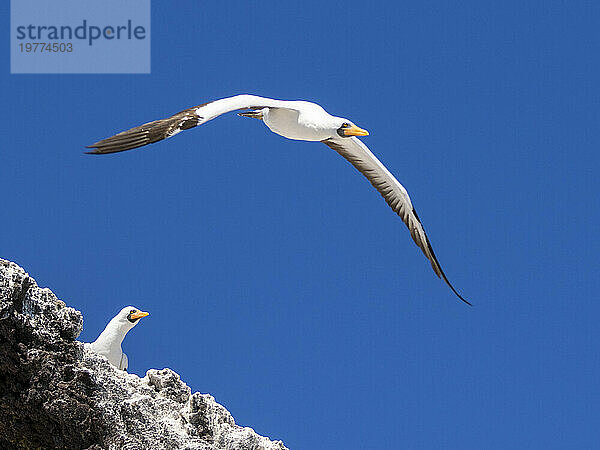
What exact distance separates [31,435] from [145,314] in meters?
4.06

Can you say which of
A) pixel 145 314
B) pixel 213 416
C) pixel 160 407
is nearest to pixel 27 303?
pixel 160 407

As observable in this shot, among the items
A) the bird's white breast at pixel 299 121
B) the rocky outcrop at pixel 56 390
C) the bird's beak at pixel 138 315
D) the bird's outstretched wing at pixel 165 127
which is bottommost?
the rocky outcrop at pixel 56 390

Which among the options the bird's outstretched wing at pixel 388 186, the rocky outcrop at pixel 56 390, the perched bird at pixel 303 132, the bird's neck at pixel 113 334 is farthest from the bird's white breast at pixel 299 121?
the rocky outcrop at pixel 56 390

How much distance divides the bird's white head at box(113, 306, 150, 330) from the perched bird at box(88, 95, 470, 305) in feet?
8.77

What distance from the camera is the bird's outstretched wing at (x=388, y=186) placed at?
1077cm

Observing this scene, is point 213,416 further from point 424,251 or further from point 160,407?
point 424,251

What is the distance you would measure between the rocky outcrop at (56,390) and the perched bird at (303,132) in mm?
1392

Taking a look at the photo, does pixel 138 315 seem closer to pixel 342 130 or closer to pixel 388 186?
pixel 342 130

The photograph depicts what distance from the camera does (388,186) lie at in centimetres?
1105

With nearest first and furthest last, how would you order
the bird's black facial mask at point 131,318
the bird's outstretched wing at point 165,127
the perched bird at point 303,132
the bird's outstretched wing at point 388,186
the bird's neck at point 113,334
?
the bird's outstretched wing at point 165,127, the perched bird at point 303,132, the bird's neck at point 113,334, the bird's black facial mask at point 131,318, the bird's outstretched wing at point 388,186

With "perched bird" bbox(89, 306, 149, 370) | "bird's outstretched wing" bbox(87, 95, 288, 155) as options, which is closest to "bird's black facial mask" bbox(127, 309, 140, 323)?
"perched bird" bbox(89, 306, 149, 370)

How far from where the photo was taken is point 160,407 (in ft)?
19.6

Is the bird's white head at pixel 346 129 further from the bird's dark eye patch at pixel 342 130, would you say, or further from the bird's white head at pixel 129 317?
the bird's white head at pixel 129 317

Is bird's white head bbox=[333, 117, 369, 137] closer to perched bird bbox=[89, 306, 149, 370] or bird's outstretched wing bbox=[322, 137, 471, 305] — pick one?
bird's outstretched wing bbox=[322, 137, 471, 305]
